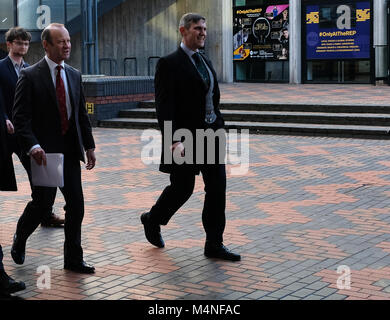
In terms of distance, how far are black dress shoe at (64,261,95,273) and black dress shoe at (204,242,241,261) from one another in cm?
93

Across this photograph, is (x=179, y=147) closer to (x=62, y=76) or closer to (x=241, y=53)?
(x=62, y=76)

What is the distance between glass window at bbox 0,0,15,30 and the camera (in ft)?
82.7

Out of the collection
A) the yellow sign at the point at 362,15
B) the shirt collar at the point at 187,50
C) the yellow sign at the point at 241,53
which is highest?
the yellow sign at the point at 362,15

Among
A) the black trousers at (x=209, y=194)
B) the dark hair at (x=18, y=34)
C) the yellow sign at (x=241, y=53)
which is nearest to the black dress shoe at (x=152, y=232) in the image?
the black trousers at (x=209, y=194)

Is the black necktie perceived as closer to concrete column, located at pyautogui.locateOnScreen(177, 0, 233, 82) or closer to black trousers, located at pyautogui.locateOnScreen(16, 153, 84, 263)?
black trousers, located at pyautogui.locateOnScreen(16, 153, 84, 263)

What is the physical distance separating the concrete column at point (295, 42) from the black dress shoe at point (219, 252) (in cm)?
1765

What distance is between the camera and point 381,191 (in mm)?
8781

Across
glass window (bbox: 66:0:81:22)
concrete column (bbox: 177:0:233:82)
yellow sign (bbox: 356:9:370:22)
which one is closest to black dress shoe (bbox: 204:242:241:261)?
yellow sign (bbox: 356:9:370:22)

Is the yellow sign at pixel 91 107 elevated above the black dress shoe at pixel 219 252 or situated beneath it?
elevated above

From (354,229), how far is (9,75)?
11.1 ft

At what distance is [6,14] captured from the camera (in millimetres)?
25344

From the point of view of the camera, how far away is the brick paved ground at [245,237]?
5266mm

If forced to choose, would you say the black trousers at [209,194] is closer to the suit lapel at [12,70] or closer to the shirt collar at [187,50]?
the shirt collar at [187,50]
